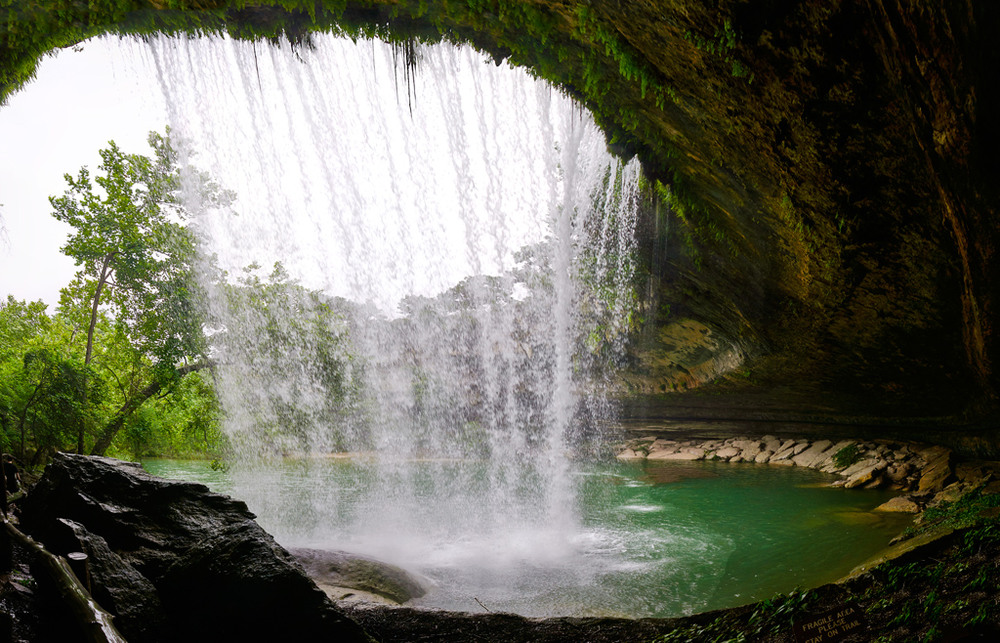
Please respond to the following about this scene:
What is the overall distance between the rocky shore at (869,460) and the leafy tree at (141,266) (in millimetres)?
13852

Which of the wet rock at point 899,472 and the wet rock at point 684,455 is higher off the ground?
the wet rock at point 899,472

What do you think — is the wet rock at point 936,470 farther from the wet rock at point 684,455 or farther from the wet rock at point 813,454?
the wet rock at point 684,455

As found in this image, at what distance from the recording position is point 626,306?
11438mm

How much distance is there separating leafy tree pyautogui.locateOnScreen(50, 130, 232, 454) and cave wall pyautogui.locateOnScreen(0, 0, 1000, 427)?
6.09m

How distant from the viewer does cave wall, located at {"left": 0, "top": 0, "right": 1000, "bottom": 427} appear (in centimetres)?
325

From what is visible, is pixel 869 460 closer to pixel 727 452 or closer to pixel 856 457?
pixel 856 457

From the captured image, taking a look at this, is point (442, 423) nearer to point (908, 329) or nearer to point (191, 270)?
point (191, 270)

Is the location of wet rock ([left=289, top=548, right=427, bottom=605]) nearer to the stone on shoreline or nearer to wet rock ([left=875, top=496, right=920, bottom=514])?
wet rock ([left=875, top=496, right=920, bottom=514])

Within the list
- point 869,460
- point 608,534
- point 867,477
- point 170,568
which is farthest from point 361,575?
point 869,460

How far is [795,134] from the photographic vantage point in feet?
13.6

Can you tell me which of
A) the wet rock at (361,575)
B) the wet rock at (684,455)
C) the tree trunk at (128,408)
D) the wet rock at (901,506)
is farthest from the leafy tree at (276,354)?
the wet rock at (901,506)

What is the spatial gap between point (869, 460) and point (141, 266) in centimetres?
1677

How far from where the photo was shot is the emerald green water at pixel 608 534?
5.32 metres

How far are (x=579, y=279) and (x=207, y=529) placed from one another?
342 inches
